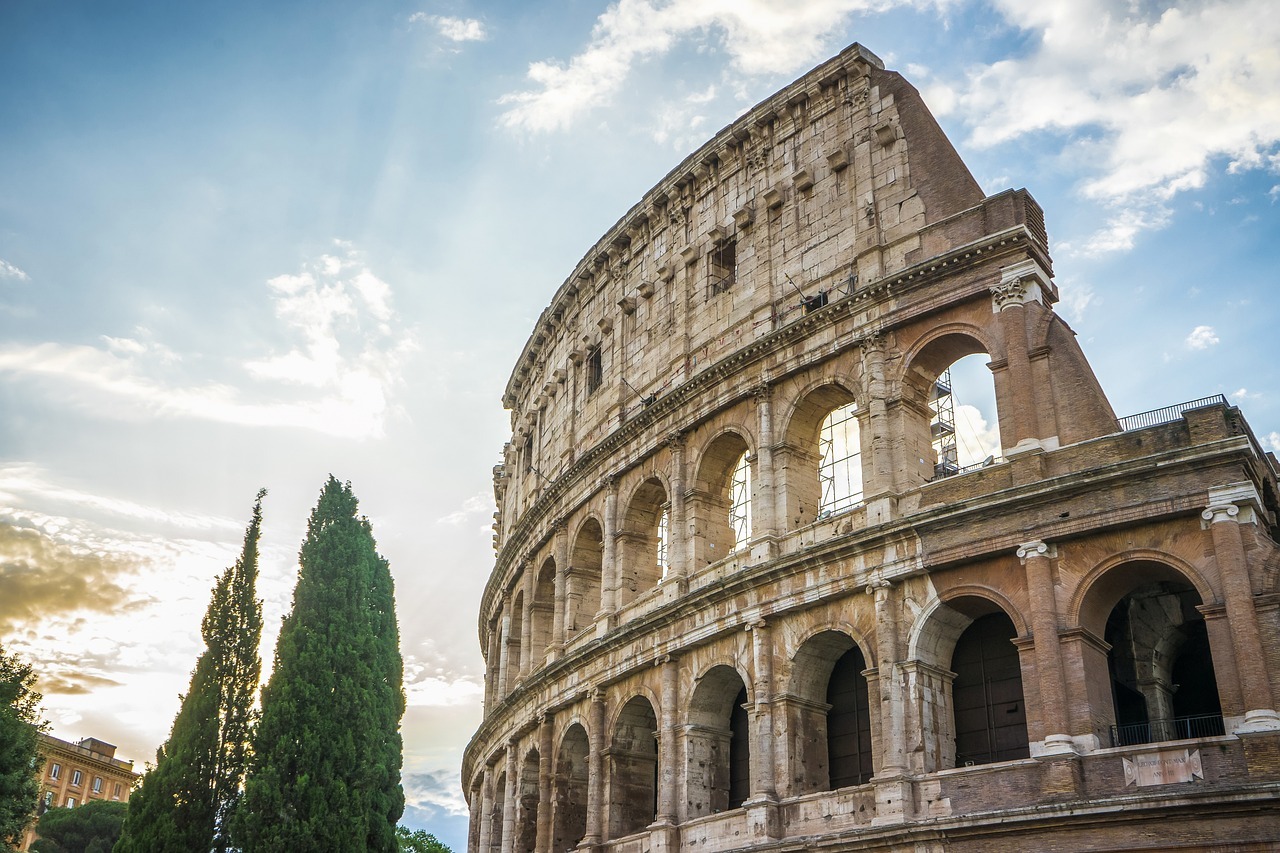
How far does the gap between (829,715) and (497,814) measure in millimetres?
12459

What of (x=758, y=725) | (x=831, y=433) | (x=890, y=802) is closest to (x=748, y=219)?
(x=831, y=433)

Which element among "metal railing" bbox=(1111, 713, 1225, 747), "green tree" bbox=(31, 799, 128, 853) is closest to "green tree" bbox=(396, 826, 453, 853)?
"green tree" bbox=(31, 799, 128, 853)

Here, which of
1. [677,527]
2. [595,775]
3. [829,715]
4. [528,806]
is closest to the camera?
[829,715]

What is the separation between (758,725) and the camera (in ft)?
67.1

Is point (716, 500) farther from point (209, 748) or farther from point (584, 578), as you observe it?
point (209, 748)

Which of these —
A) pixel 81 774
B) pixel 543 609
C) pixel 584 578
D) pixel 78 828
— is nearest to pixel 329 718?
pixel 584 578

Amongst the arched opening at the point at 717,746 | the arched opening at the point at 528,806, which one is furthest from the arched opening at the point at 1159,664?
the arched opening at the point at 528,806

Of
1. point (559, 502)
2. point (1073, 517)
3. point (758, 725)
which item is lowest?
point (758, 725)

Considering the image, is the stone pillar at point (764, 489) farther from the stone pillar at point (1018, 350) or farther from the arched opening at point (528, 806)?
the arched opening at point (528, 806)

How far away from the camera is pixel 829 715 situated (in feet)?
68.8

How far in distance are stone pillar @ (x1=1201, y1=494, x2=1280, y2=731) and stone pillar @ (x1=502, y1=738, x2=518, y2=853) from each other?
662 inches

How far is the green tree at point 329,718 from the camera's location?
78.6 ft

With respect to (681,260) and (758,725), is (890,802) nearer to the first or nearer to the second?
(758,725)

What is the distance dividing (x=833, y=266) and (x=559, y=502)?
32.5ft
